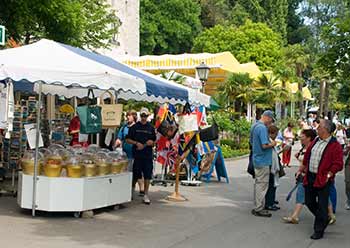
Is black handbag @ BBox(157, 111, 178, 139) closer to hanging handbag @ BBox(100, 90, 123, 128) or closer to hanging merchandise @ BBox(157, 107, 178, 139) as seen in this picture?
hanging merchandise @ BBox(157, 107, 178, 139)

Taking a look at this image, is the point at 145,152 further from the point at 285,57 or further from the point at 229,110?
the point at 285,57

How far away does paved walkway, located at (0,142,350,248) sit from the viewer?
7812mm

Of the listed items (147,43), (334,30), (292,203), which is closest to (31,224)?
(292,203)

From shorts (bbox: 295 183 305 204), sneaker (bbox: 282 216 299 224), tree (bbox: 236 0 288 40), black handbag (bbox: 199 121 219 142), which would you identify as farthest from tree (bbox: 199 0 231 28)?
shorts (bbox: 295 183 305 204)

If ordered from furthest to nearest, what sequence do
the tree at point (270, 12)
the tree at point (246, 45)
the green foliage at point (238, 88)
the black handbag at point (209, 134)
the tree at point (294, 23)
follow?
the tree at point (294, 23), the tree at point (270, 12), the tree at point (246, 45), the green foliage at point (238, 88), the black handbag at point (209, 134)

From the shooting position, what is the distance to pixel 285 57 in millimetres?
53188

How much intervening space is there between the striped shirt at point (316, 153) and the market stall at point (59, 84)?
3.19 metres

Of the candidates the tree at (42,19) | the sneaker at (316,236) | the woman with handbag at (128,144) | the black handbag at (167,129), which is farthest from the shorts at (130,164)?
the tree at (42,19)

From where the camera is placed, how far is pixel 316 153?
27.6 feet

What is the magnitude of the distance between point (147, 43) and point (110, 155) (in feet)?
142

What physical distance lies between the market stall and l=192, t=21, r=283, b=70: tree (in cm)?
3873

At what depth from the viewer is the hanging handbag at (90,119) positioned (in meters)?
10.0

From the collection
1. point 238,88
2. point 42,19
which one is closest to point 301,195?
point 42,19

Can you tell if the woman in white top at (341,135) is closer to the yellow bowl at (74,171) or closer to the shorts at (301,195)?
the shorts at (301,195)
